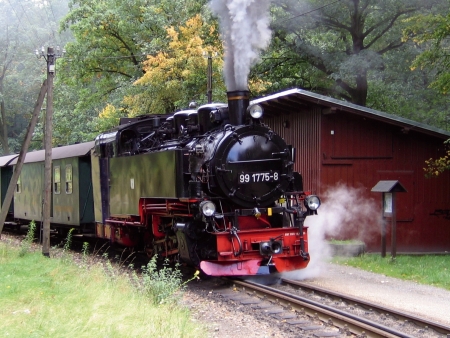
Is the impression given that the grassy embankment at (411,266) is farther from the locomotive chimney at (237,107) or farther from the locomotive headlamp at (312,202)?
the locomotive chimney at (237,107)

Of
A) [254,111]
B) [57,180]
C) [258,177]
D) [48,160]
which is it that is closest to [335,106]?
[254,111]

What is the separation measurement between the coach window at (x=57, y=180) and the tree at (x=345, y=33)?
9.08 meters

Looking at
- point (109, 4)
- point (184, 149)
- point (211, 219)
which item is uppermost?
point (109, 4)

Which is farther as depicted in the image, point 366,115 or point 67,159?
point 67,159

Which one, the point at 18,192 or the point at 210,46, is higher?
the point at 210,46

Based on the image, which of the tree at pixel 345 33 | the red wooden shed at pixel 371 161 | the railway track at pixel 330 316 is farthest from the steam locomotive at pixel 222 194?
the tree at pixel 345 33

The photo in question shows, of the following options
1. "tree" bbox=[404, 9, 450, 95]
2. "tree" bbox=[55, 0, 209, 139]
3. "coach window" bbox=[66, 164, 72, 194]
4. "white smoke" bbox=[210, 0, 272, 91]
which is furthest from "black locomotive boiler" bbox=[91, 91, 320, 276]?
"tree" bbox=[55, 0, 209, 139]

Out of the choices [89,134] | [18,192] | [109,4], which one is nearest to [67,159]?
[18,192]

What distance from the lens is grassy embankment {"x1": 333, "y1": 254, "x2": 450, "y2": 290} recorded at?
10.7m

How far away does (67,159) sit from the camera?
51.1 feet

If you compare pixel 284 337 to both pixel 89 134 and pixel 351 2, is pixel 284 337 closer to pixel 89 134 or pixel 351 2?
pixel 351 2

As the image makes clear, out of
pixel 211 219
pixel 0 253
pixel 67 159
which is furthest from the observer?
pixel 67 159

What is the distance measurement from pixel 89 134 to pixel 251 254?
26.2 m

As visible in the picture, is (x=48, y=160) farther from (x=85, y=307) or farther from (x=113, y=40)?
(x=113, y=40)
